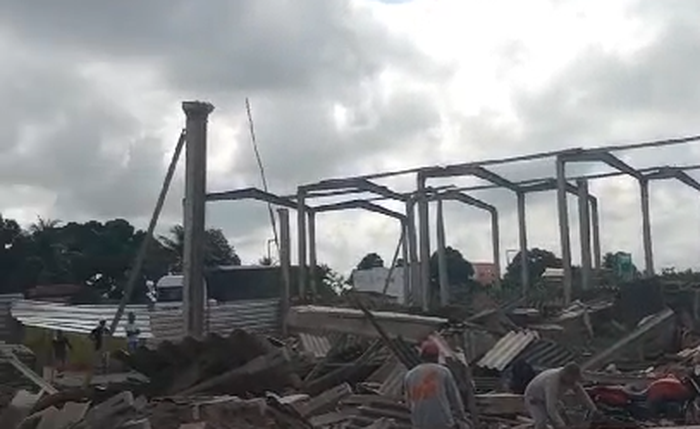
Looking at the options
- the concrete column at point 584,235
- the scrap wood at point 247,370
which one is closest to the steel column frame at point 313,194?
the concrete column at point 584,235

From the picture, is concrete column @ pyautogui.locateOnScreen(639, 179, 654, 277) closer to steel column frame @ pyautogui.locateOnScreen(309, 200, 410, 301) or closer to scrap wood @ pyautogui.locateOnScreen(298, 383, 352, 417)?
steel column frame @ pyautogui.locateOnScreen(309, 200, 410, 301)

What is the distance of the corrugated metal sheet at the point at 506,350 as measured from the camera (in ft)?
65.4

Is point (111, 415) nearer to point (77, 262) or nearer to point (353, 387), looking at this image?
point (353, 387)

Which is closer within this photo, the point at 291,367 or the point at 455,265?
the point at 291,367

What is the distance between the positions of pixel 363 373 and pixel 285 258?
40.0 ft

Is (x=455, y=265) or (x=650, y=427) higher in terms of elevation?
(x=455, y=265)

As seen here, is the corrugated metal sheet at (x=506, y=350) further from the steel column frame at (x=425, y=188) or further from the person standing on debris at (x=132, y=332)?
the steel column frame at (x=425, y=188)

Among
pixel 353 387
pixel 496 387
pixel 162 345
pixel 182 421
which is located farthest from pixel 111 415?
pixel 496 387

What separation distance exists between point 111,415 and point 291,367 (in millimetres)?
5697

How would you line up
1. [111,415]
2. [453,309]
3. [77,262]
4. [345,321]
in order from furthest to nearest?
[77,262], [453,309], [345,321], [111,415]

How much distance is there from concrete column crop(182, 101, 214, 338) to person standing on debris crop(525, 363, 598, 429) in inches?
273

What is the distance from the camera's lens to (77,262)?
48938 millimetres

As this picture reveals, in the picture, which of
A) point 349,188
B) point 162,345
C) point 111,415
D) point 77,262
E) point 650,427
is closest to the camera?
point 111,415

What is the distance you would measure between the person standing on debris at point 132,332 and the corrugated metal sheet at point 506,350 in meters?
7.01
